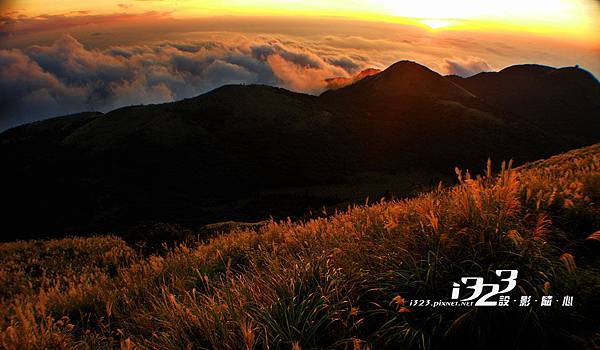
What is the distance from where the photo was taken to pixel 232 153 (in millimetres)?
125875

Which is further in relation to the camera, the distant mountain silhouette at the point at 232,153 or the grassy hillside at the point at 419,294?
the distant mountain silhouette at the point at 232,153

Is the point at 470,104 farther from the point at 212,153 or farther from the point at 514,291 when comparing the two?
the point at 514,291

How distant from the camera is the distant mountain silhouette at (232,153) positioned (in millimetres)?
101375

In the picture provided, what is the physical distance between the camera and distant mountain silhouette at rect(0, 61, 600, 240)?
101375 mm

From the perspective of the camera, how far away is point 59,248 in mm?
15180

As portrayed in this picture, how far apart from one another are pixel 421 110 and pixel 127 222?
116 meters

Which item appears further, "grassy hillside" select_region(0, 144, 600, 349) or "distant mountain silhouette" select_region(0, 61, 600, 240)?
"distant mountain silhouette" select_region(0, 61, 600, 240)

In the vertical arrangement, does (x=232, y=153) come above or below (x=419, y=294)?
below

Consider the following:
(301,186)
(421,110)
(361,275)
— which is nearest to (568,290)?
(361,275)

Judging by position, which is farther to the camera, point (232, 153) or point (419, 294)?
point (232, 153)

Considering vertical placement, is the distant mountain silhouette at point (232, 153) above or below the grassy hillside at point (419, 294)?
below

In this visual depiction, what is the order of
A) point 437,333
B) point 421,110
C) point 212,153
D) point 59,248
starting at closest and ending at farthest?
point 437,333
point 59,248
point 212,153
point 421,110

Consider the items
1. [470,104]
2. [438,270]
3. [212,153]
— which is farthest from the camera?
[470,104]

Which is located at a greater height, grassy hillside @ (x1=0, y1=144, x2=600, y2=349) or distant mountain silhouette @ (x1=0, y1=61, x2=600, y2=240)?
grassy hillside @ (x1=0, y1=144, x2=600, y2=349)
